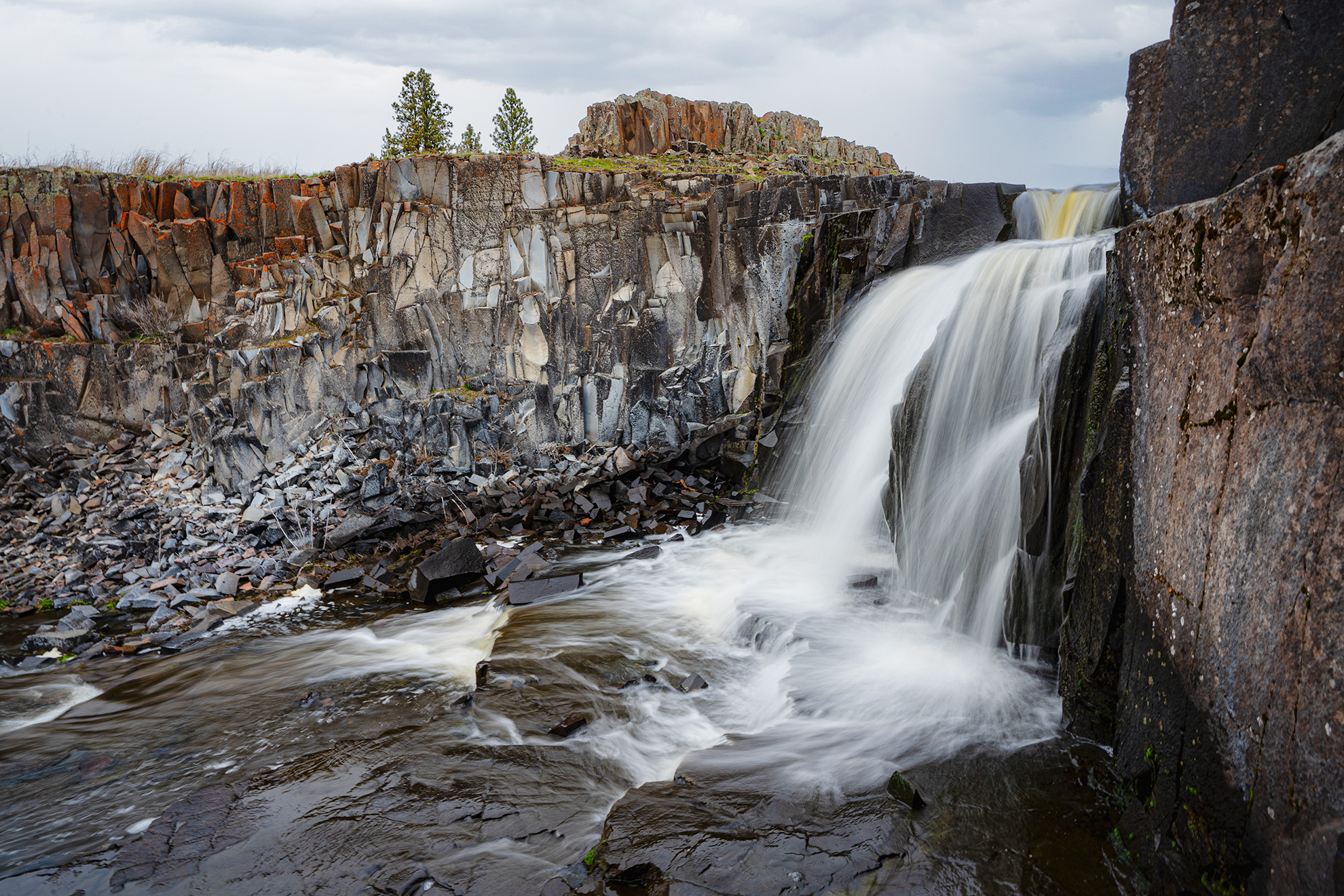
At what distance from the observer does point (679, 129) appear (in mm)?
21812

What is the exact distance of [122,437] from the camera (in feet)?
52.1

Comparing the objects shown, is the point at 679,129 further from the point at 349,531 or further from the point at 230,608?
the point at 230,608

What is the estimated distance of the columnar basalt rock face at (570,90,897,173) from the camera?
2105 cm

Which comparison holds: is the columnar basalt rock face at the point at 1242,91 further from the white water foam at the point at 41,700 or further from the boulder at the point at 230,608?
the boulder at the point at 230,608

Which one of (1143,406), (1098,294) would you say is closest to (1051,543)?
(1143,406)

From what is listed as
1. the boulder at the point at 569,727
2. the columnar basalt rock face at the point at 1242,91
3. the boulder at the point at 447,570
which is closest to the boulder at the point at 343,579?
the boulder at the point at 447,570

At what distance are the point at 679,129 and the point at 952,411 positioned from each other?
699 inches

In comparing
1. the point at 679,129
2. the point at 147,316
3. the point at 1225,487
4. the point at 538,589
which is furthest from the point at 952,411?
the point at 147,316

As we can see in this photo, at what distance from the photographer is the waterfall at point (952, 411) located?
247 inches

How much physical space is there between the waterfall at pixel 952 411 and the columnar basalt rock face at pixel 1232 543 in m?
1.27

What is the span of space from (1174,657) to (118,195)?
22279mm

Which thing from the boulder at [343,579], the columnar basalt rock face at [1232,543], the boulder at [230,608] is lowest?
the boulder at [230,608]

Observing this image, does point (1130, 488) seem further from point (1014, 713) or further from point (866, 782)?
point (866, 782)

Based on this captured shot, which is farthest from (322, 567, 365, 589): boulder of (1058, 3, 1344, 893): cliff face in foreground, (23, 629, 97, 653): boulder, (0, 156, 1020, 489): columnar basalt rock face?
(1058, 3, 1344, 893): cliff face in foreground
